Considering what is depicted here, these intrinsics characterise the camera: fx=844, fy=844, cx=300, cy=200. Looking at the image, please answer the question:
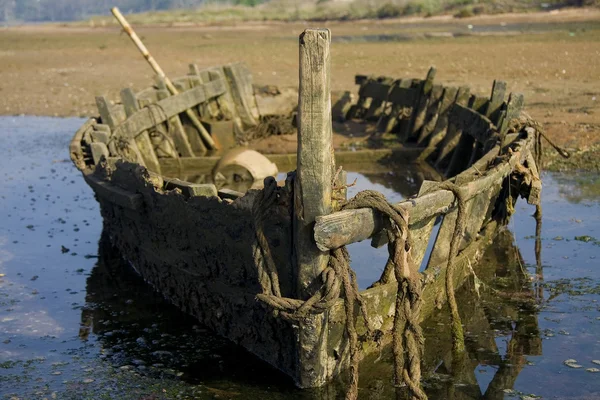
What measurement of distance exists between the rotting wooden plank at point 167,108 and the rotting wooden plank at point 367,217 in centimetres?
537

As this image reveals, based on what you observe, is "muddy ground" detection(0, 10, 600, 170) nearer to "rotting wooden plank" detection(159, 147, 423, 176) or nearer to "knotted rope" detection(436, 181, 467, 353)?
"rotting wooden plank" detection(159, 147, 423, 176)

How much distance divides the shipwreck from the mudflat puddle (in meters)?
0.23

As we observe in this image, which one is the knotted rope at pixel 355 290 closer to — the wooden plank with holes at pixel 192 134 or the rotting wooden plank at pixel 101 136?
the rotting wooden plank at pixel 101 136

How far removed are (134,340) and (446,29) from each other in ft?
113

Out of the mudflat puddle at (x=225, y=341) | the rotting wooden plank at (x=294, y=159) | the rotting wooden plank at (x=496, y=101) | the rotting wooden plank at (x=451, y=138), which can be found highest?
the rotting wooden plank at (x=496, y=101)

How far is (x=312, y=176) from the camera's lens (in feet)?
17.3

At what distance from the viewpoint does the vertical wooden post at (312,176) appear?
16.6ft

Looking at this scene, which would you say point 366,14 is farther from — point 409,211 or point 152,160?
point 409,211

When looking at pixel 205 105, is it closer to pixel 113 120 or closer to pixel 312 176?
pixel 113 120

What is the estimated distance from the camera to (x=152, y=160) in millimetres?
11977

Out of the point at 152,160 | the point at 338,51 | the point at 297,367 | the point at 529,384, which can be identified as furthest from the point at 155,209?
the point at 338,51

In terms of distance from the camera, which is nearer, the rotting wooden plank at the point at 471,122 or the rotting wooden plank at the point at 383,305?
the rotting wooden plank at the point at 383,305

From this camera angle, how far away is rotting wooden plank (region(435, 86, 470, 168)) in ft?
39.0

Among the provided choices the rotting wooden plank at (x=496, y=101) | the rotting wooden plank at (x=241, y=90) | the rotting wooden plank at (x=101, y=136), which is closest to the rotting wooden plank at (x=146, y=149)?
the rotting wooden plank at (x=101, y=136)
